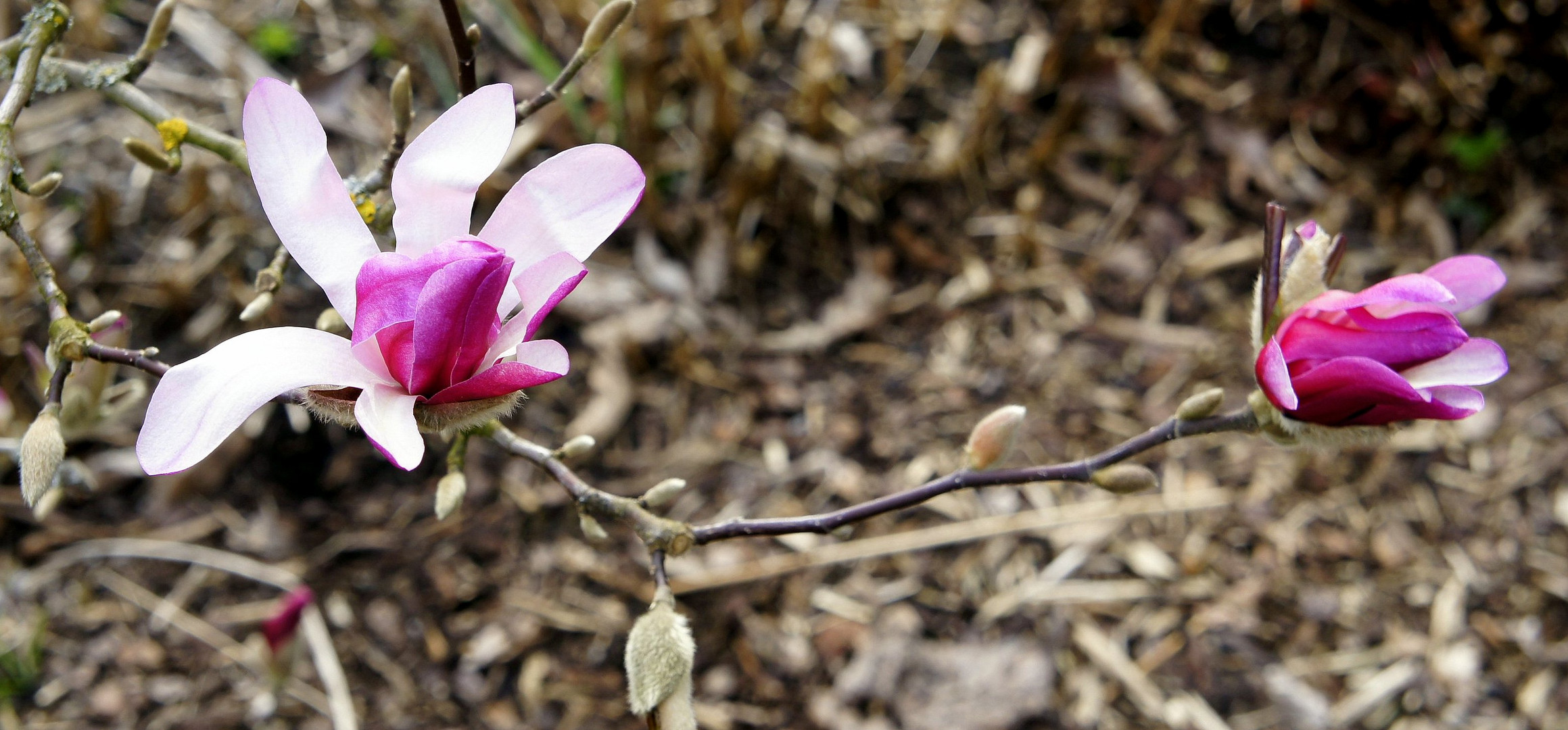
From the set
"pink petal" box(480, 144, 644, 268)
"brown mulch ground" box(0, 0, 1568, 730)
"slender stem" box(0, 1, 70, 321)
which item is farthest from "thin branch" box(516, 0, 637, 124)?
"brown mulch ground" box(0, 0, 1568, 730)

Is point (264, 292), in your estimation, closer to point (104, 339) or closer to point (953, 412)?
point (104, 339)

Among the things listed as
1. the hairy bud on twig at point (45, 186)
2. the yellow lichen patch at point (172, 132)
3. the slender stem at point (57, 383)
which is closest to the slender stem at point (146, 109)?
the yellow lichen patch at point (172, 132)

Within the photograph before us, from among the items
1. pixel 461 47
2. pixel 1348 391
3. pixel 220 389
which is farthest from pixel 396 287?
pixel 1348 391

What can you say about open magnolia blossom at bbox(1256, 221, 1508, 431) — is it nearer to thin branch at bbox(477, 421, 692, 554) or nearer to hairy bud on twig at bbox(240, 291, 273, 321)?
thin branch at bbox(477, 421, 692, 554)

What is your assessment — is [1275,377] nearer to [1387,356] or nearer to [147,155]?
[1387,356]

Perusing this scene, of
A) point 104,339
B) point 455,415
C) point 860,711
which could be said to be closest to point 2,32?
point 104,339
